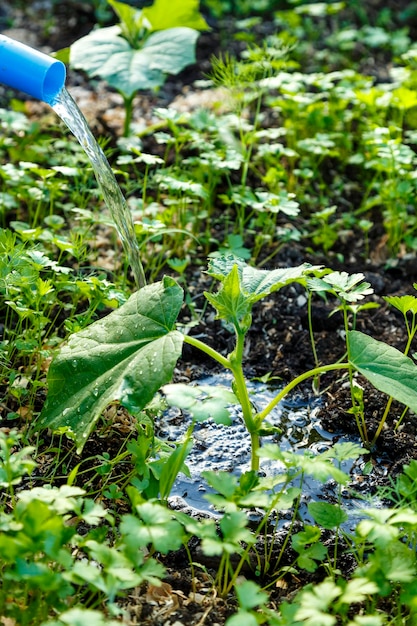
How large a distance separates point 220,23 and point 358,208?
197 cm

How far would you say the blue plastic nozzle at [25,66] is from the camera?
2.17 m

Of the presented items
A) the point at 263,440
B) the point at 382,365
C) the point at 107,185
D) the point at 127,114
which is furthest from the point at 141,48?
the point at 382,365

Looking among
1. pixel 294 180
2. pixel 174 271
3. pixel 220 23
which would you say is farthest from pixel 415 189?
pixel 220 23

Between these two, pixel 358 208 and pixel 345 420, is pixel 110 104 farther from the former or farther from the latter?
pixel 345 420

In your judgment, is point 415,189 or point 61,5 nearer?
point 415,189

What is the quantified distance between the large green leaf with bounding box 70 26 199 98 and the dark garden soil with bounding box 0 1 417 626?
36 cm

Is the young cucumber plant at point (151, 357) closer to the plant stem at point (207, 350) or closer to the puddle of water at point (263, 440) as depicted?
the plant stem at point (207, 350)

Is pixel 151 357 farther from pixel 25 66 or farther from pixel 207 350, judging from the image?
pixel 25 66

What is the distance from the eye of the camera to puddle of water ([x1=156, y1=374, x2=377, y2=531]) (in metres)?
2.20

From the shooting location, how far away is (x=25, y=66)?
7.11ft

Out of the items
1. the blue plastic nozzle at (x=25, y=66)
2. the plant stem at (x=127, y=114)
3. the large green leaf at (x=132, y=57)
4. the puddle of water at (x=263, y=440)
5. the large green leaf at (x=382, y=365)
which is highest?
the blue plastic nozzle at (x=25, y=66)

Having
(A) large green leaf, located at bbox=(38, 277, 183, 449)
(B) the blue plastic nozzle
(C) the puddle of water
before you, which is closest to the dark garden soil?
(C) the puddle of water

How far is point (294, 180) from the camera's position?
3488 mm

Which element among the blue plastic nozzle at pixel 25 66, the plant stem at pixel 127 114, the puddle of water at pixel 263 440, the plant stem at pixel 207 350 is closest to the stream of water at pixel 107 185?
the blue plastic nozzle at pixel 25 66
